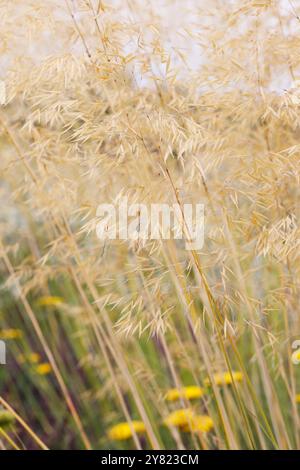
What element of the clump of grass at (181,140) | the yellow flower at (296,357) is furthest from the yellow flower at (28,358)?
the yellow flower at (296,357)

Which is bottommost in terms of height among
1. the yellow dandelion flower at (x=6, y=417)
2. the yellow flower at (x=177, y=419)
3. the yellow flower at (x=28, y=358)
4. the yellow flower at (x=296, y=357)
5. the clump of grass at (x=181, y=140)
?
the yellow flower at (x=28, y=358)

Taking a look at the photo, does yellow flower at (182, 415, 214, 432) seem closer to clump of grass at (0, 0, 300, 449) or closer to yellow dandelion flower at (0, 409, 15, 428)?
clump of grass at (0, 0, 300, 449)

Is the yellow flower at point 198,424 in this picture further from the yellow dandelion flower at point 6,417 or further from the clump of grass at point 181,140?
the yellow dandelion flower at point 6,417

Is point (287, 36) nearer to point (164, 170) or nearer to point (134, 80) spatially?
point (134, 80)

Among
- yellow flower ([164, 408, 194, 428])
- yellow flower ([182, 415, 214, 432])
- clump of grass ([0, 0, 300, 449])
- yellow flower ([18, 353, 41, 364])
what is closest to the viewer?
clump of grass ([0, 0, 300, 449])

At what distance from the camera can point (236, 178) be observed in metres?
1.49

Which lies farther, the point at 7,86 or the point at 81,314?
the point at 81,314

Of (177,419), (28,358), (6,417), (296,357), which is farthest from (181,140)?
(28,358)

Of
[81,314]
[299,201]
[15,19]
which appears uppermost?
[15,19]

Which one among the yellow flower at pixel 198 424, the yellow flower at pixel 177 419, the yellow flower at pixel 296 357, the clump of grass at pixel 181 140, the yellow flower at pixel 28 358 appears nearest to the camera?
the clump of grass at pixel 181 140

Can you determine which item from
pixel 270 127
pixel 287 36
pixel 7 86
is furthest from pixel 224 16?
pixel 7 86

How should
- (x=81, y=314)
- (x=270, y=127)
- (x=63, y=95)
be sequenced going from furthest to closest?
(x=81, y=314)
(x=270, y=127)
(x=63, y=95)

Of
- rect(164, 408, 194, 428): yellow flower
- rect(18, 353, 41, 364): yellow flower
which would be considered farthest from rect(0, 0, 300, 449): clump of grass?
rect(18, 353, 41, 364): yellow flower

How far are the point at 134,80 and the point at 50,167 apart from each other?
1.17 feet
